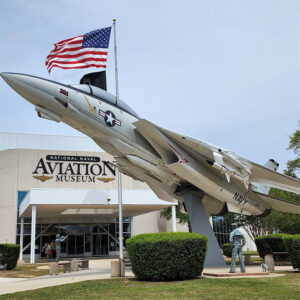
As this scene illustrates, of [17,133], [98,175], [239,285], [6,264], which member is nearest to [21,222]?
[98,175]

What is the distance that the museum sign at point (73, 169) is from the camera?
34.3 meters

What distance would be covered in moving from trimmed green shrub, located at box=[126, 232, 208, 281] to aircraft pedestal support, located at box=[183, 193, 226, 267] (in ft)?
16.1

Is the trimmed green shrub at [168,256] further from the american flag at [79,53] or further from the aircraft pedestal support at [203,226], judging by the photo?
the american flag at [79,53]

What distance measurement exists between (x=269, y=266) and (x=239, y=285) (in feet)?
16.0

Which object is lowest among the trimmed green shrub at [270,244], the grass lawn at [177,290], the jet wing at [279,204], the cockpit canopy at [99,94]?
the grass lawn at [177,290]

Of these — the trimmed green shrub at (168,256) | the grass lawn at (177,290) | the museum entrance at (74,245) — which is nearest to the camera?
the grass lawn at (177,290)

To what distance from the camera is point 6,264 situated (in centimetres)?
1947

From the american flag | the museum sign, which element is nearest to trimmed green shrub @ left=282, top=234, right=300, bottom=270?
the american flag

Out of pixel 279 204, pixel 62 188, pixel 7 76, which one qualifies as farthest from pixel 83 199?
pixel 7 76

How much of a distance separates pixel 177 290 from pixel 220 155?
6.48 metres

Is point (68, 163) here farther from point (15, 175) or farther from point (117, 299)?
point (117, 299)

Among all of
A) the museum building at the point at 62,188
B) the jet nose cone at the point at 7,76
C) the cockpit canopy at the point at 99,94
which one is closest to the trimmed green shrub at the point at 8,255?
the cockpit canopy at the point at 99,94

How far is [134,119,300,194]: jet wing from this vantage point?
13672mm

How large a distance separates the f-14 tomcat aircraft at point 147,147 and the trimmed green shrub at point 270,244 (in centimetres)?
377
